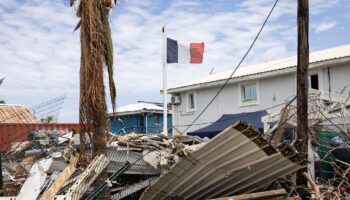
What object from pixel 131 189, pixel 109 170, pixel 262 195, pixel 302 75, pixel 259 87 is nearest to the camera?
pixel 262 195

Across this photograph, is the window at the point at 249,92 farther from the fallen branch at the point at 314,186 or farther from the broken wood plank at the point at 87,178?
the broken wood plank at the point at 87,178

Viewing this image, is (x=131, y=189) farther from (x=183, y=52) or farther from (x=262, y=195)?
(x=183, y=52)

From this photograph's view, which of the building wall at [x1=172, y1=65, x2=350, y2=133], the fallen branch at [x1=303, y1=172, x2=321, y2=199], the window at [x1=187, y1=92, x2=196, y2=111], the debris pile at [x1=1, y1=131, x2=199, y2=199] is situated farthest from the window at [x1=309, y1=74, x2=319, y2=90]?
the fallen branch at [x1=303, y1=172, x2=321, y2=199]

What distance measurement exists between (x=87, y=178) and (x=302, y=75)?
3923mm

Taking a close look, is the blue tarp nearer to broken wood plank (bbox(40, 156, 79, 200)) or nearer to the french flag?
the french flag

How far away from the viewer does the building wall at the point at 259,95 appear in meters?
16.7

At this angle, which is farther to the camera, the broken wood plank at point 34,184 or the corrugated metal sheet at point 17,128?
the corrugated metal sheet at point 17,128

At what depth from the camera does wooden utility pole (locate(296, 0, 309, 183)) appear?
24.7 ft

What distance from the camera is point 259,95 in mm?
19516

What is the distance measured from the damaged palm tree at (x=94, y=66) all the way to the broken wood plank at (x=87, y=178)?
34cm

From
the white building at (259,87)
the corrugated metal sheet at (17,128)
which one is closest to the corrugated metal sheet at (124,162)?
the white building at (259,87)

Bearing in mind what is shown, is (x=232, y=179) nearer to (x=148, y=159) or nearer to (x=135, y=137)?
(x=148, y=159)

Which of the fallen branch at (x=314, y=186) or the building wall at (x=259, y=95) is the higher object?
the building wall at (x=259, y=95)

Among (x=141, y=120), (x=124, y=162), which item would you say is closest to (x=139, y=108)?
(x=141, y=120)
